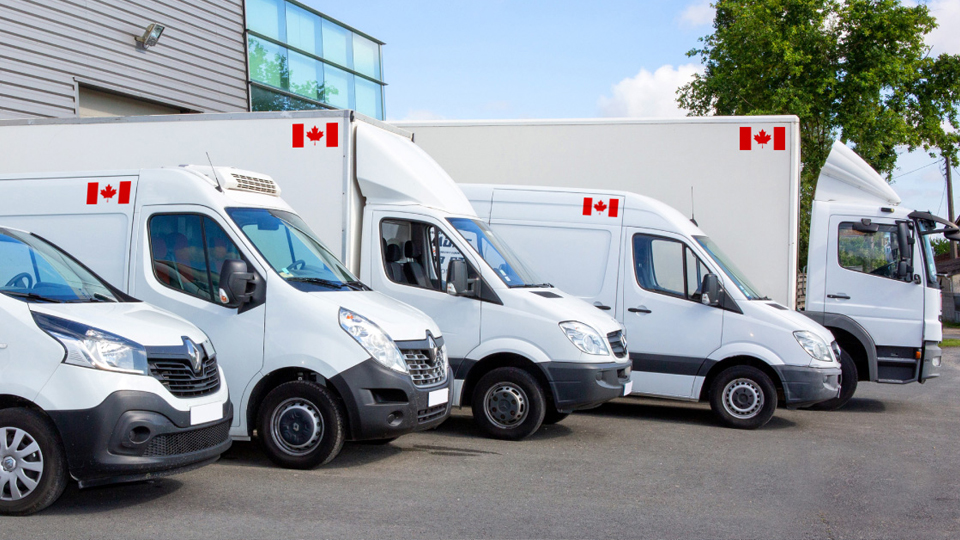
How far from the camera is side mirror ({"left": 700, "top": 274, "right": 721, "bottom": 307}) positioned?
31.8ft

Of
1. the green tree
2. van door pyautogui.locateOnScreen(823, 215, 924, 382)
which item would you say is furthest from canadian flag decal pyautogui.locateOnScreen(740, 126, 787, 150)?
the green tree

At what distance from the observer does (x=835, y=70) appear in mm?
28156

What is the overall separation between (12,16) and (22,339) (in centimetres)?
875

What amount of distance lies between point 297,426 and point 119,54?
927 centimetres

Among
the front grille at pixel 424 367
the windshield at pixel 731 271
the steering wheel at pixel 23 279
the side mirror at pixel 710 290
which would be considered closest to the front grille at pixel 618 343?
the side mirror at pixel 710 290

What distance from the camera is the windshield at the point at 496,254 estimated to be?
8820 mm

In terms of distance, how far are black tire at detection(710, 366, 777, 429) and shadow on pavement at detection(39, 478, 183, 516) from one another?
5.75 m

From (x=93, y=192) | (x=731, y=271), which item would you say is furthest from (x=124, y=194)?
(x=731, y=271)

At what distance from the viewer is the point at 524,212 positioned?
34.6 ft

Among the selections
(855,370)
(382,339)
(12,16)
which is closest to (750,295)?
(855,370)

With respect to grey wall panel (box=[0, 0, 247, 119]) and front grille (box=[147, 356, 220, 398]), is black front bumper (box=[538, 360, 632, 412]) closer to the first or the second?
front grille (box=[147, 356, 220, 398])

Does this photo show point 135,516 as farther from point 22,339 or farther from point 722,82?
point 722,82

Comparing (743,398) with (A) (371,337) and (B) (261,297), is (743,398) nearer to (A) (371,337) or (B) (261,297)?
(A) (371,337)

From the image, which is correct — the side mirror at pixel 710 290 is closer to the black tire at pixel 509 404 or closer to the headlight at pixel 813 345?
the headlight at pixel 813 345
